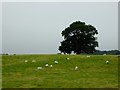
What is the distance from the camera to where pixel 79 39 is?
67.8 meters

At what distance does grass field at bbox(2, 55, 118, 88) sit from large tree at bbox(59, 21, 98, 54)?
126ft

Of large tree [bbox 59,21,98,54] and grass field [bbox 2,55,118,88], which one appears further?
large tree [bbox 59,21,98,54]

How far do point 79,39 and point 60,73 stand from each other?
46.8 m

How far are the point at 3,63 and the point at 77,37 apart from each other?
4355 centimetres

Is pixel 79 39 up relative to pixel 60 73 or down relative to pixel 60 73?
up

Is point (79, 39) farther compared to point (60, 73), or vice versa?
point (79, 39)

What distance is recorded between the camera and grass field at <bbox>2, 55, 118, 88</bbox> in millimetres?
17641

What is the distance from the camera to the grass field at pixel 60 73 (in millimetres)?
17641

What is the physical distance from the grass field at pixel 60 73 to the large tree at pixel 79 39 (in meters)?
38.5

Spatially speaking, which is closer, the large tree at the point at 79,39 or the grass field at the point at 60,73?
the grass field at the point at 60,73

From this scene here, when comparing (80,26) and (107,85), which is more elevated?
(80,26)

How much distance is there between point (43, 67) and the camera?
23.4 meters

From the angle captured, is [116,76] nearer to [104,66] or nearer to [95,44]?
[104,66]

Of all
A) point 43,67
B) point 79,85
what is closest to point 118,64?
point 43,67
